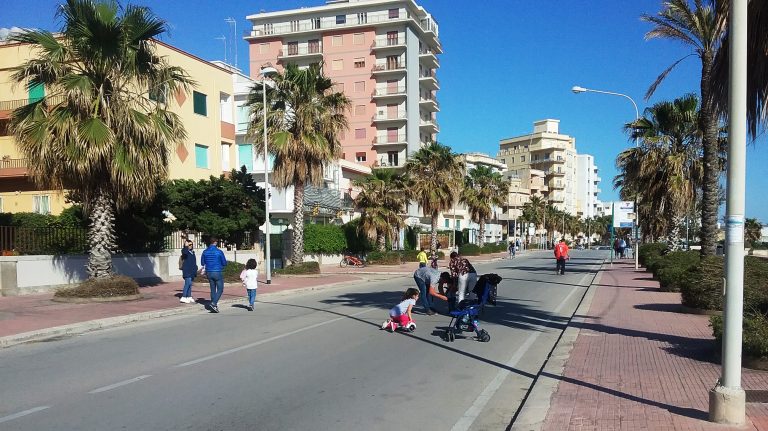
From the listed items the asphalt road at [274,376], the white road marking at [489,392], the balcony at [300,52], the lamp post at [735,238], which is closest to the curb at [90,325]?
the asphalt road at [274,376]

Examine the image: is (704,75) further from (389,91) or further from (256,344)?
(389,91)

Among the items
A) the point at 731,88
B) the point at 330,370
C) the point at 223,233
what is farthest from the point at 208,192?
the point at 731,88

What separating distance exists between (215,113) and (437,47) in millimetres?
45529

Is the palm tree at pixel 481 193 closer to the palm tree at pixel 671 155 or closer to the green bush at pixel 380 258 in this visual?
the green bush at pixel 380 258

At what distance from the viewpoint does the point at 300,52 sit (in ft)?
234

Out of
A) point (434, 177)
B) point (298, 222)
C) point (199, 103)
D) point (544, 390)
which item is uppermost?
point (199, 103)

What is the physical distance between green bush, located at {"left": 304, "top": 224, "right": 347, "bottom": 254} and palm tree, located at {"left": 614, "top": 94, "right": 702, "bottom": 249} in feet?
64.1

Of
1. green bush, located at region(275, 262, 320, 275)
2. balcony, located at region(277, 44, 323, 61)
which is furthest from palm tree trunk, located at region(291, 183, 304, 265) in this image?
balcony, located at region(277, 44, 323, 61)

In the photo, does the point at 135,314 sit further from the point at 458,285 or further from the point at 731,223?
the point at 731,223

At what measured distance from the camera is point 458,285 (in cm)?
1299

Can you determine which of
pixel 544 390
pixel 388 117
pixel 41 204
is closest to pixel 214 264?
pixel 544 390

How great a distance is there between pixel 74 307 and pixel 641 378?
13.5 m

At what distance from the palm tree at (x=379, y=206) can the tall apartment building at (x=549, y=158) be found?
298ft

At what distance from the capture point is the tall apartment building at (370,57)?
6794 cm
